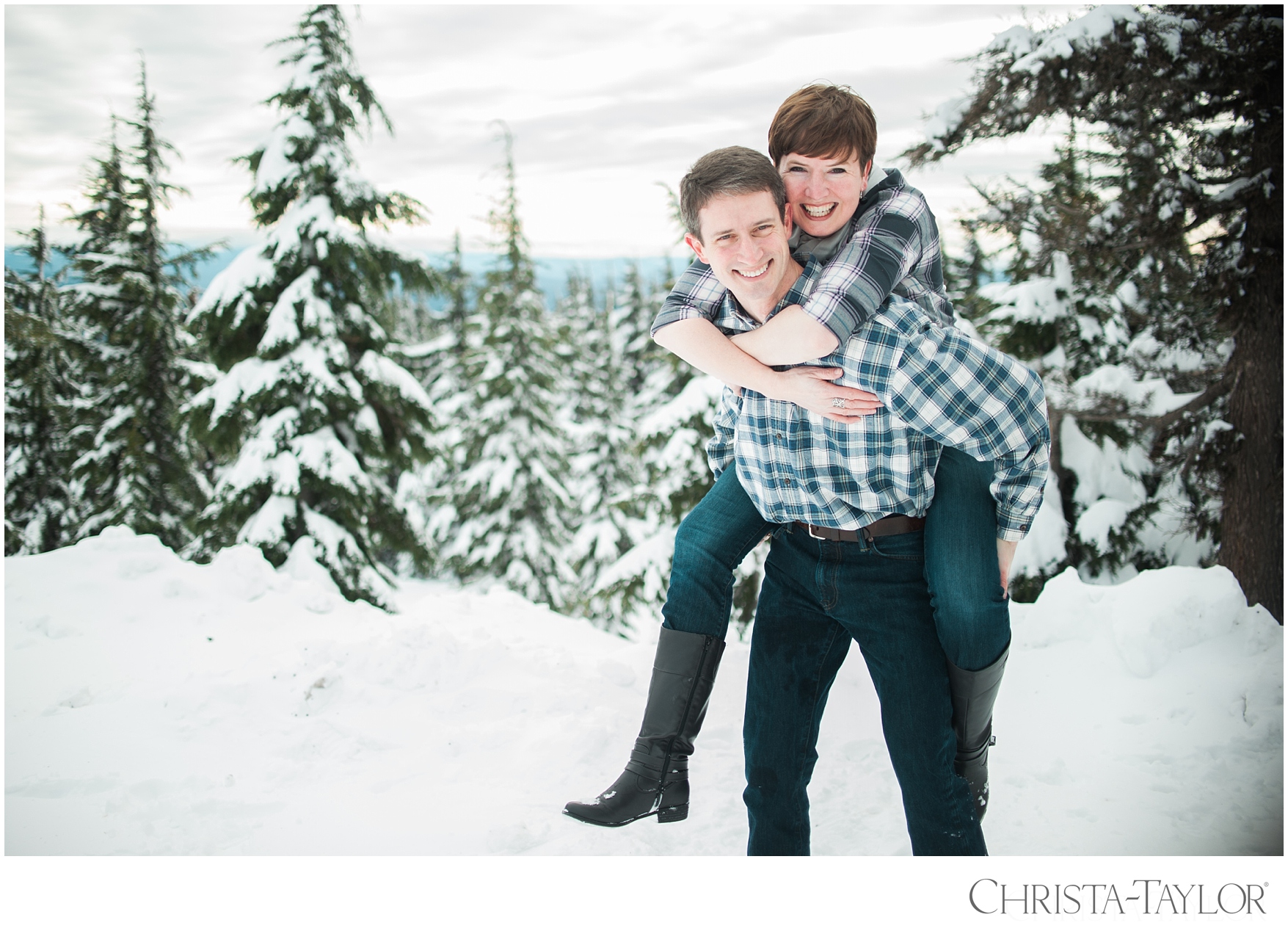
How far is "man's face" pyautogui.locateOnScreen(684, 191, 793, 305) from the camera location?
86.4 inches

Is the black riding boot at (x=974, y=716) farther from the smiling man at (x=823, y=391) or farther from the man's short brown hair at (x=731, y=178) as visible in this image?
the man's short brown hair at (x=731, y=178)

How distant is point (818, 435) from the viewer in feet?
7.66

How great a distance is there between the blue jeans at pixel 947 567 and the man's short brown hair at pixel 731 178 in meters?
0.93

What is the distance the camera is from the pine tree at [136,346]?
557 inches

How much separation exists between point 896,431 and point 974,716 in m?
0.94

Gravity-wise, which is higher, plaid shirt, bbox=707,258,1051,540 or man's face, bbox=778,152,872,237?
man's face, bbox=778,152,872,237

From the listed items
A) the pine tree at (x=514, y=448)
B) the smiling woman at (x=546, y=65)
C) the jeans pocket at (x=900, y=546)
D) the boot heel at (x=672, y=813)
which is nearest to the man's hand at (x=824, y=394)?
the jeans pocket at (x=900, y=546)

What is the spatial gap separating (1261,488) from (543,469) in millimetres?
13311

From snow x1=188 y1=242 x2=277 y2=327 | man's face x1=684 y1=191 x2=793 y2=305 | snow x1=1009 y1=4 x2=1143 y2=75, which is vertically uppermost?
snow x1=1009 y1=4 x2=1143 y2=75

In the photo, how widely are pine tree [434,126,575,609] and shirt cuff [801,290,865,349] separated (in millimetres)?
15446

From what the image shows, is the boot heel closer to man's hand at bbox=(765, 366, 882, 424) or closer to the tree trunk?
man's hand at bbox=(765, 366, 882, 424)

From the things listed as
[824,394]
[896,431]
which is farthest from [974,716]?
[824,394]

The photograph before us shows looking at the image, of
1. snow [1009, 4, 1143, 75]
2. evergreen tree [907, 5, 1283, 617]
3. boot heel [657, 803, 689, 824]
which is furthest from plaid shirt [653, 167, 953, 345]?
evergreen tree [907, 5, 1283, 617]

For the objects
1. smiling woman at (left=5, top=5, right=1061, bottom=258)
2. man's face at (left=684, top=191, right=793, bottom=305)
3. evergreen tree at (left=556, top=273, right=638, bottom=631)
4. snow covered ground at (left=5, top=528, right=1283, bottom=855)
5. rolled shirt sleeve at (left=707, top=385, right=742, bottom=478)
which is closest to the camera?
man's face at (left=684, top=191, right=793, bottom=305)
